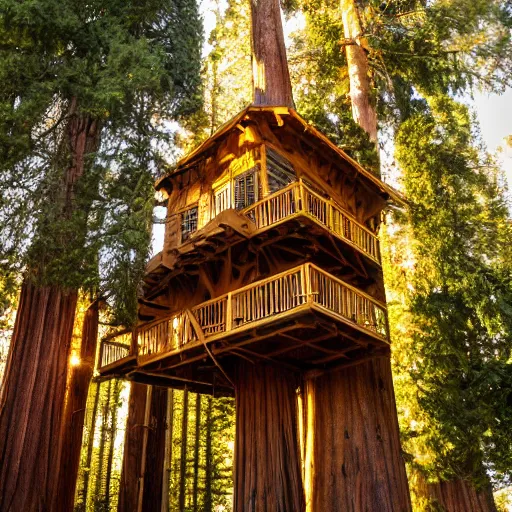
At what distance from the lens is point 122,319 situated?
11.4 meters

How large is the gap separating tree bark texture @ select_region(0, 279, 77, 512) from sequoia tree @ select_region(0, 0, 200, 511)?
0.02 m

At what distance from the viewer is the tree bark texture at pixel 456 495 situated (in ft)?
50.4

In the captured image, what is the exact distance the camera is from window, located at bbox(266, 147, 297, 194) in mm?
14194

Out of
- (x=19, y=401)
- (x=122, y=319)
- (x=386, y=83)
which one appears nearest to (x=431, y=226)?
(x=386, y=83)

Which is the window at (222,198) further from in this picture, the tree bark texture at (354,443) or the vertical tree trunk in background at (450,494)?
the vertical tree trunk in background at (450,494)

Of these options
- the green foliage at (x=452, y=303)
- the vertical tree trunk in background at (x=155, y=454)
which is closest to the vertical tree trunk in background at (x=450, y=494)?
the green foliage at (x=452, y=303)

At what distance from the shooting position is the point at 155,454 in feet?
59.0

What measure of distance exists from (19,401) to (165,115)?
7.34 meters

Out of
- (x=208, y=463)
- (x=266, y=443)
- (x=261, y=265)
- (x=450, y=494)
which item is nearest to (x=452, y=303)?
(x=450, y=494)

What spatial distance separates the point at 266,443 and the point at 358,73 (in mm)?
13222

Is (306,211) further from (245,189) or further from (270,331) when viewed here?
(245,189)

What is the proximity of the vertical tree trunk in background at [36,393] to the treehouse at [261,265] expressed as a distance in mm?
2922

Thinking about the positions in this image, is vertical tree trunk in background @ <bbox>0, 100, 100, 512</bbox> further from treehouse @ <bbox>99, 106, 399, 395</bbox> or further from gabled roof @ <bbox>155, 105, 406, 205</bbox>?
gabled roof @ <bbox>155, 105, 406, 205</bbox>

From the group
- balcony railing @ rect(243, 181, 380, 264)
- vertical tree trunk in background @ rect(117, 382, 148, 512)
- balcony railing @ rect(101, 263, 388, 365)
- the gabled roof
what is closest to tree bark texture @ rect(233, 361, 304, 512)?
balcony railing @ rect(101, 263, 388, 365)
